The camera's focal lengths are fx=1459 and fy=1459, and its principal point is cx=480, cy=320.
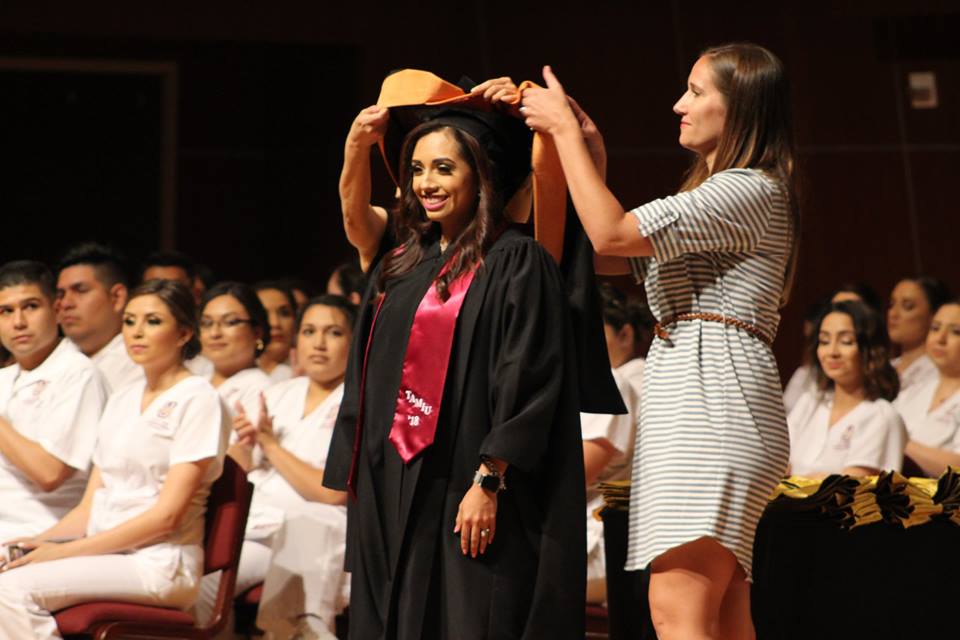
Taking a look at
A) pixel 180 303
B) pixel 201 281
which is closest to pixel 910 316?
pixel 201 281

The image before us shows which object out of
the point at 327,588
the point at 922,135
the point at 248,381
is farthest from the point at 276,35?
the point at 327,588

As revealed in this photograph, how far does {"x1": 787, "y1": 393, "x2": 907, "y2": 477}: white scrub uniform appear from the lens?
4.80 meters

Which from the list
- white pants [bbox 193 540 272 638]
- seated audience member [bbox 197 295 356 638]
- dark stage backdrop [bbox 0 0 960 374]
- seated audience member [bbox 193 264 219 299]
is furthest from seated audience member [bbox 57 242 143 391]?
dark stage backdrop [bbox 0 0 960 374]

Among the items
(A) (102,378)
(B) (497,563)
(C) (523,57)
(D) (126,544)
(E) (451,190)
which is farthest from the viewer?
(C) (523,57)

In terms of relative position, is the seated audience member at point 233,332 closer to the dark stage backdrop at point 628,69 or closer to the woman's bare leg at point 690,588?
the dark stage backdrop at point 628,69

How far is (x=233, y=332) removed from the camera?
535 cm

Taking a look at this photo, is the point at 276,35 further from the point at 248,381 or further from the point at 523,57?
the point at 248,381

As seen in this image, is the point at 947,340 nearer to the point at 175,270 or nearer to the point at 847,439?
the point at 847,439

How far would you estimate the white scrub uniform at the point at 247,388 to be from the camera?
5148mm

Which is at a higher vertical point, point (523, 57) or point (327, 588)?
point (523, 57)

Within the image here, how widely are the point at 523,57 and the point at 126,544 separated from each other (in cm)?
414

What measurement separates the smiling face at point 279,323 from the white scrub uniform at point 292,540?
94 centimetres

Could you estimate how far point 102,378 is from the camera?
4.45 metres

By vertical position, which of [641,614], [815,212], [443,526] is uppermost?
[815,212]
